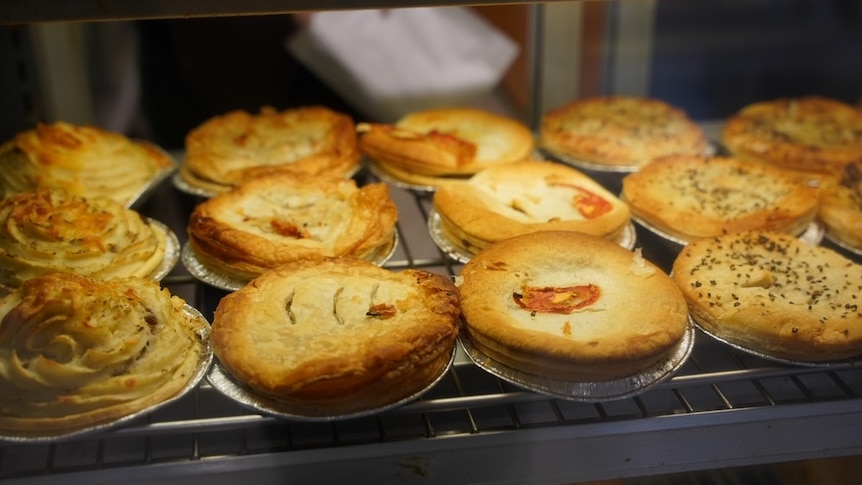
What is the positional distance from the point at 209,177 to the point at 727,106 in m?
3.04

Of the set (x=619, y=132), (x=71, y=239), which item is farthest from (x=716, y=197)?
(x=71, y=239)

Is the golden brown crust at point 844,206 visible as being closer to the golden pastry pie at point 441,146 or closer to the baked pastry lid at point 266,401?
the golden pastry pie at point 441,146

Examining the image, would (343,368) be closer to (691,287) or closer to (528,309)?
(528,309)

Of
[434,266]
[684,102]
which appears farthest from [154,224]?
[684,102]

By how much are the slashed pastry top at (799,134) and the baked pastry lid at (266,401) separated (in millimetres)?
1920

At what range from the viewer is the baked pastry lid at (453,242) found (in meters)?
2.73

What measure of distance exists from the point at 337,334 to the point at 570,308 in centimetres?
64

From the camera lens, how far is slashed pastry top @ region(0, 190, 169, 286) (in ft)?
7.68

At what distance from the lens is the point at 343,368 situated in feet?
6.33

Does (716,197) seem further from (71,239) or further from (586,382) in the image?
(71,239)

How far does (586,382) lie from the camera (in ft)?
6.80

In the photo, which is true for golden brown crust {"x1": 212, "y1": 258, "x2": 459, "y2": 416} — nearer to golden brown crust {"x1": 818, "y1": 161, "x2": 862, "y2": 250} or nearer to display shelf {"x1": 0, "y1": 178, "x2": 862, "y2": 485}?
display shelf {"x1": 0, "y1": 178, "x2": 862, "y2": 485}

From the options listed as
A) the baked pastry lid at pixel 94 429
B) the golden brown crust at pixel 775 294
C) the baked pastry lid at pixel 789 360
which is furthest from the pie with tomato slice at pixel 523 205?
the baked pastry lid at pixel 94 429

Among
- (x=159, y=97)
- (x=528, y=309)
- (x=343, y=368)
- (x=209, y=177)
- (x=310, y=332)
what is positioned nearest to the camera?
(x=343, y=368)
